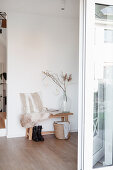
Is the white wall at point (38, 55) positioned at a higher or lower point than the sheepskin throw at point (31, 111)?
higher

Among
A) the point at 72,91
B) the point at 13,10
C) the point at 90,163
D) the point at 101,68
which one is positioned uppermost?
the point at 13,10

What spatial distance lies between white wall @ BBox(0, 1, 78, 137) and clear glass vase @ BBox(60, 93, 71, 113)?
0.11 metres

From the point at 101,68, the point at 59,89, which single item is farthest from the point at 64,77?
the point at 101,68

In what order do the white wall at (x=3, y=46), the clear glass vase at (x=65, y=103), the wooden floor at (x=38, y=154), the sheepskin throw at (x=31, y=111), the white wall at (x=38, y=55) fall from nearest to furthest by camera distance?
the wooden floor at (x=38, y=154)
the sheepskin throw at (x=31, y=111)
the white wall at (x=38, y=55)
the clear glass vase at (x=65, y=103)
the white wall at (x=3, y=46)

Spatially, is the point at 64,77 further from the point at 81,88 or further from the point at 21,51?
the point at 81,88

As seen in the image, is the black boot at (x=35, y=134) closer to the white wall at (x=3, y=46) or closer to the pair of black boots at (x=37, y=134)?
the pair of black boots at (x=37, y=134)

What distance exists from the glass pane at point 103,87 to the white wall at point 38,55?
8.23 feet

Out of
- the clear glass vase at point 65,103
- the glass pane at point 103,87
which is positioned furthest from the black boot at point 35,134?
the glass pane at point 103,87

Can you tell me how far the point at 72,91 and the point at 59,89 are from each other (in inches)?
13.5

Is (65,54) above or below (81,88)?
above

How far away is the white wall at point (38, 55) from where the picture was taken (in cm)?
508

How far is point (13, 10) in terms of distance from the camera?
16.3 feet

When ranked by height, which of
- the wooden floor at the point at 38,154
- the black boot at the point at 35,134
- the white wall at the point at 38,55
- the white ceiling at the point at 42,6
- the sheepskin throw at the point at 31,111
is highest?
the white ceiling at the point at 42,6

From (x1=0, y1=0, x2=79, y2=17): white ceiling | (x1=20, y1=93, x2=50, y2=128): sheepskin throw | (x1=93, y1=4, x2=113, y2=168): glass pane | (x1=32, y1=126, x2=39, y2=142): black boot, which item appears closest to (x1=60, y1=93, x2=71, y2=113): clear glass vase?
(x1=20, y1=93, x2=50, y2=128): sheepskin throw
